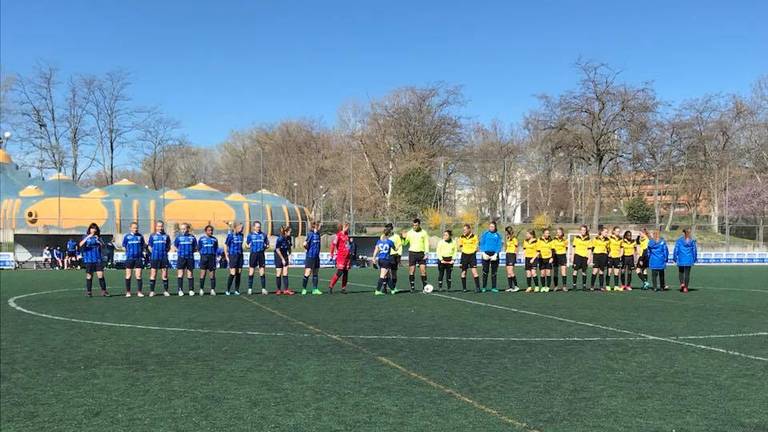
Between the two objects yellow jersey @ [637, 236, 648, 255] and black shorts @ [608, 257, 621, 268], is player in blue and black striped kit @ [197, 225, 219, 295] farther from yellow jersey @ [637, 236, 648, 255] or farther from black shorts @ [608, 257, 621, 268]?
yellow jersey @ [637, 236, 648, 255]

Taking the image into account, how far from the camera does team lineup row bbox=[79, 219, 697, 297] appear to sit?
1599 cm

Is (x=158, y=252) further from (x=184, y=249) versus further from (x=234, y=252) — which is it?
(x=234, y=252)

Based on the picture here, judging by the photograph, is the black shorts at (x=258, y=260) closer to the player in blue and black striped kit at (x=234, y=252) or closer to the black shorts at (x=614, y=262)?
the player in blue and black striped kit at (x=234, y=252)

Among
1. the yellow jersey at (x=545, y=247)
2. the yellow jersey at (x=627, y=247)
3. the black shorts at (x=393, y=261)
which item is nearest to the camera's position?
the black shorts at (x=393, y=261)

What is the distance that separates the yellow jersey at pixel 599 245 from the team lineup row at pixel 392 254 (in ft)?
0.06

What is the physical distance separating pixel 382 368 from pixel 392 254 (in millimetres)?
9319

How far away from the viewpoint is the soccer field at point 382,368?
5.71 m

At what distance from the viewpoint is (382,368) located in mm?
7590

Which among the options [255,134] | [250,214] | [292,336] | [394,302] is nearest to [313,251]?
[394,302]

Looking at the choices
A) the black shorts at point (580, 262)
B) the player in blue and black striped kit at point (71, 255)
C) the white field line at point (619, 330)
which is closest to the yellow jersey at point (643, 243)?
the black shorts at point (580, 262)

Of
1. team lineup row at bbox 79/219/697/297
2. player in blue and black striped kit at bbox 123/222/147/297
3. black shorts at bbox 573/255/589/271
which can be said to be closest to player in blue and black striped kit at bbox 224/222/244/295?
team lineup row at bbox 79/219/697/297

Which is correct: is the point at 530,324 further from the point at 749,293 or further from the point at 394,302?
the point at 749,293

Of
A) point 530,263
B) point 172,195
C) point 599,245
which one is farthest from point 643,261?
point 172,195

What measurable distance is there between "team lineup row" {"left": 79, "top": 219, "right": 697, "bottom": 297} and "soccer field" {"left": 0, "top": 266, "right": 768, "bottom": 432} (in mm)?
2346
